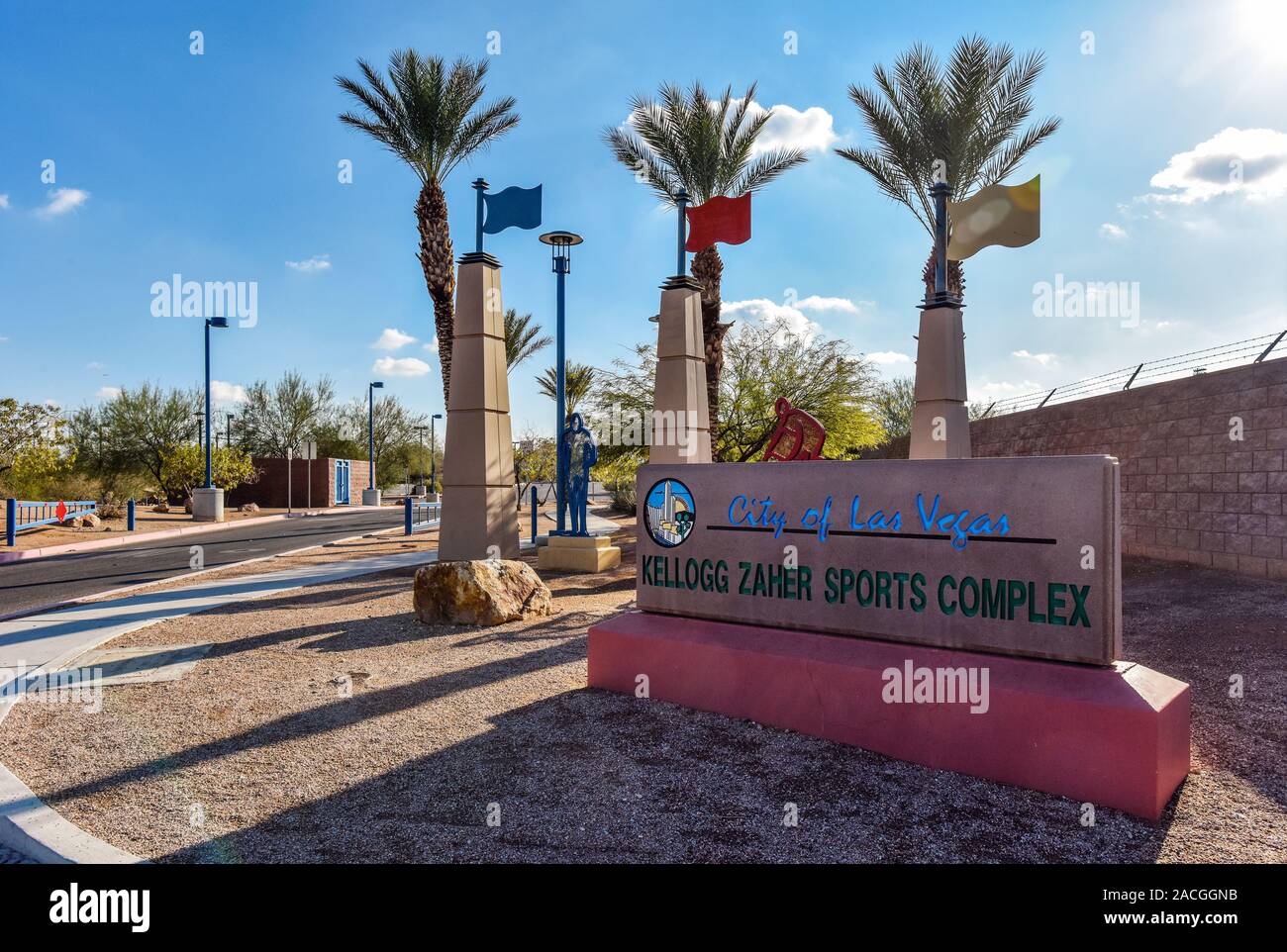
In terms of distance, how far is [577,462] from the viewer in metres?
13.4

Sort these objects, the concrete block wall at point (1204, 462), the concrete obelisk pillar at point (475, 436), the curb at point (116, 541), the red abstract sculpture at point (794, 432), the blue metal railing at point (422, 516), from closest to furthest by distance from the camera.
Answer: the red abstract sculpture at point (794, 432) < the concrete block wall at point (1204, 462) < the concrete obelisk pillar at point (475, 436) < the curb at point (116, 541) < the blue metal railing at point (422, 516)

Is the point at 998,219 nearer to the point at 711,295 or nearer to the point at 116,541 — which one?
the point at 711,295

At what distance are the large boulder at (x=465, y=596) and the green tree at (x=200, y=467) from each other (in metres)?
29.9

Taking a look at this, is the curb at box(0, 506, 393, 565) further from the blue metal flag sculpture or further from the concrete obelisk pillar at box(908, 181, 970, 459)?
the concrete obelisk pillar at box(908, 181, 970, 459)

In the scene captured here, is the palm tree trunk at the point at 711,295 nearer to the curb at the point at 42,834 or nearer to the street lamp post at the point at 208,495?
the curb at the point at 42,834

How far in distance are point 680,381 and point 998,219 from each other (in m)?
4.55

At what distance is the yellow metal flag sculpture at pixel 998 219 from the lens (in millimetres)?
9523

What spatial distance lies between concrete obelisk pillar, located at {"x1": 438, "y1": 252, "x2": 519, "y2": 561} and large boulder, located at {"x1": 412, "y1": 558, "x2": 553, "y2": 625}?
1.90 metres

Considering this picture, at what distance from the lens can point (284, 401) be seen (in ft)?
155

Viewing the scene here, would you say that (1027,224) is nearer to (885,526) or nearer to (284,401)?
(885,526)

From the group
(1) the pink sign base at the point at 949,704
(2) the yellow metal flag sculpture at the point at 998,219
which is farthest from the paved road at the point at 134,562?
(2) the yellow metal flag sculpture at the point at 998,219

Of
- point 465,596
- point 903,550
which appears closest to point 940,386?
point 903,550
